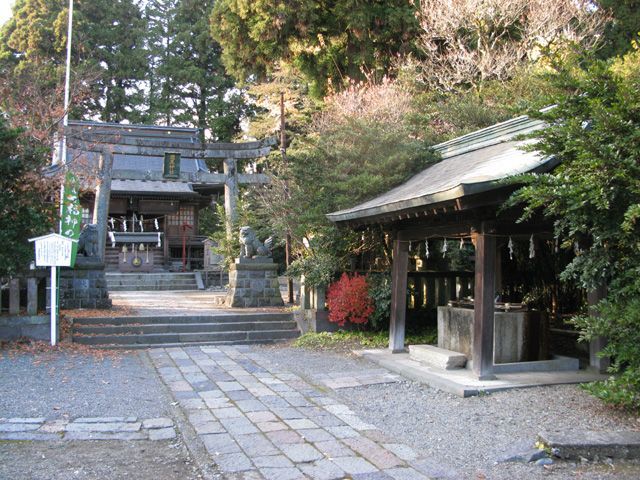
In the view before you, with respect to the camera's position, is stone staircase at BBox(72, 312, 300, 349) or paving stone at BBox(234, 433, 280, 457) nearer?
paving stone at BBox(234, 433, 280, 457)

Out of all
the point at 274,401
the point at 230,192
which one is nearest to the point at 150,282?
the point at 230,192

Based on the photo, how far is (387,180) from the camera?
10258 mm

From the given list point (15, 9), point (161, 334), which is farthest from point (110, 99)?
point (161, 334)

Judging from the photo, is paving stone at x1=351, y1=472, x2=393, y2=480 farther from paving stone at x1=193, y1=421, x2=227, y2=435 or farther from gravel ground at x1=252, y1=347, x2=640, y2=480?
paving stone at x1=193, y1=421, x2=227, y2=435

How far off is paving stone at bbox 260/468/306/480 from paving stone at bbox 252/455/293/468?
8 centimetres

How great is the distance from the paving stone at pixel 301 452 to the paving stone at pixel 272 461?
0.07 meters

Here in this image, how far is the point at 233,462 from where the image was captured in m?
4.28

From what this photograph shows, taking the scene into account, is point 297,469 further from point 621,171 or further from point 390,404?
point 621,171

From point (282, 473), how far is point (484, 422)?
7.43 feet

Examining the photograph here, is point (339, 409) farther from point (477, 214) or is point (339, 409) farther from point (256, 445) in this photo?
point (477, 214)

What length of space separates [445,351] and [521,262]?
3.71 m

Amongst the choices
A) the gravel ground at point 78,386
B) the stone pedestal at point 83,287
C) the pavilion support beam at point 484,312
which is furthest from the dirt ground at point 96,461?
the stone pedestal at point 83,287

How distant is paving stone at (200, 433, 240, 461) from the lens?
455 cm

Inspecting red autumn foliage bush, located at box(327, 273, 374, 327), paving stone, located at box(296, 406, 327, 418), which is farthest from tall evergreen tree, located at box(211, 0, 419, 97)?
paving stone, located at box(296, 406, 327, 418)
